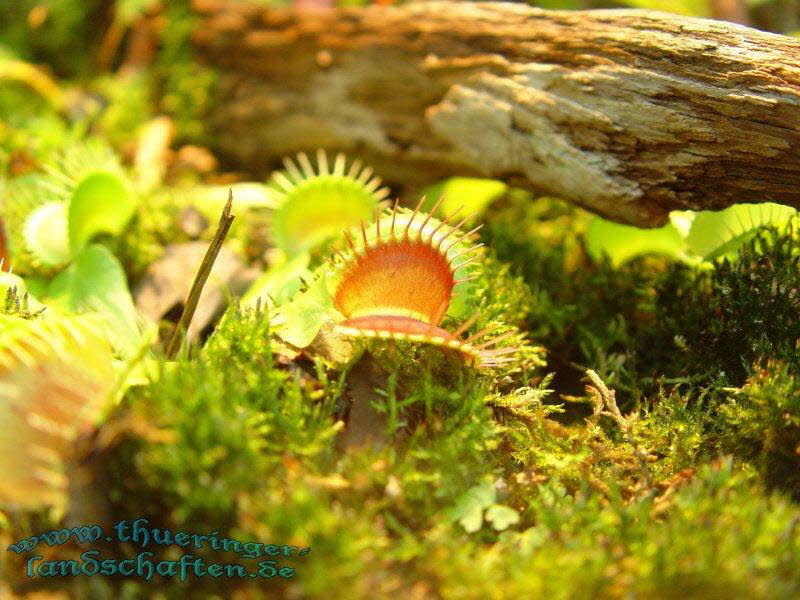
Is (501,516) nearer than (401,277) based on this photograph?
Yes

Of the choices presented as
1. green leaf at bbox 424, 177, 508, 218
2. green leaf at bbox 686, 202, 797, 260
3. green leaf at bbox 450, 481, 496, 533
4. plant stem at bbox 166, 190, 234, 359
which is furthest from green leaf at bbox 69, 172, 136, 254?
green leaf at bbox 686, 202, 797, 260

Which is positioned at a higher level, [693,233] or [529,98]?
[529,98]

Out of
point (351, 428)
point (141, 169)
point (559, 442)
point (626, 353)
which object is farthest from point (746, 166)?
point (141, 169)

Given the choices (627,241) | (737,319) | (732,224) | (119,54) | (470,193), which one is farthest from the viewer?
(119,54)

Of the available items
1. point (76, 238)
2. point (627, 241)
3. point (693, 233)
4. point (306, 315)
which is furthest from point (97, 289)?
point (693, 233)

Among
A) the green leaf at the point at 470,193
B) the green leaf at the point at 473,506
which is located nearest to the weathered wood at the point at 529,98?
the green leaf at the point at 470,193

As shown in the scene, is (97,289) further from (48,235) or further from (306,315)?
(306,315)
